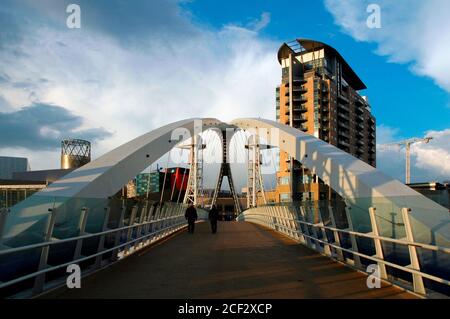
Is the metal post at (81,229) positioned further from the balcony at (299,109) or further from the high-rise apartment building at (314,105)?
the balcony at (299,109)

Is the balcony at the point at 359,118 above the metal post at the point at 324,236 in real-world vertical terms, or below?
above

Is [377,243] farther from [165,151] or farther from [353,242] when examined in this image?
[165,151]

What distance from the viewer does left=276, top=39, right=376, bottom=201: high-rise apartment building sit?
82.0 meters

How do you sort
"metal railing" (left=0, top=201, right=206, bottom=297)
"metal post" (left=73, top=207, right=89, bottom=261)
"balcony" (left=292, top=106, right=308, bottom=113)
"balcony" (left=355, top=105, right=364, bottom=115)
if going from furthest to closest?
"balcony" (left=355, top=105, right=364, bottom=115) → "balcony" (left=292, top=106, right=308, bottom=113) → "metal post" (left=73, top=207, right=89, bottom=261) → "metal railing" (left=0, top=201, right=206, bottom=297)

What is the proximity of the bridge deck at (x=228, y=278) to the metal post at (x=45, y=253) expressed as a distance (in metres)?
0.21

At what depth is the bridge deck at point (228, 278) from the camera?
6.28 m

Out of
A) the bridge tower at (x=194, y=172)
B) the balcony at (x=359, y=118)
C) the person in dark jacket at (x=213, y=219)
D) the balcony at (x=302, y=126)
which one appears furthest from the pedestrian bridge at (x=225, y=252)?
the balcony at (x=359, y=118)

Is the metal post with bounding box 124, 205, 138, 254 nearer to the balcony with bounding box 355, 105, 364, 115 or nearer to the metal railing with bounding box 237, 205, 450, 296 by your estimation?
the metal railing with bounding box 237, 205, 450, 296

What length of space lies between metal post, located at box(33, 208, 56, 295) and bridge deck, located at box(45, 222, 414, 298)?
21 cm

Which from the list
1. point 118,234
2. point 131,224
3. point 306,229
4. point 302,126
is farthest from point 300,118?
point 118,234

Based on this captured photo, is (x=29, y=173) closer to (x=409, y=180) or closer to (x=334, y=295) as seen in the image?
(x=409, y=180)

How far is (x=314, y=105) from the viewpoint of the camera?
276ft

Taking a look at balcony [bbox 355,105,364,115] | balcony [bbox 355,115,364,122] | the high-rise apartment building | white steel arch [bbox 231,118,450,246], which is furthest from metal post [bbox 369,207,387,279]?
balcony [bbox 355,105,364,115]
